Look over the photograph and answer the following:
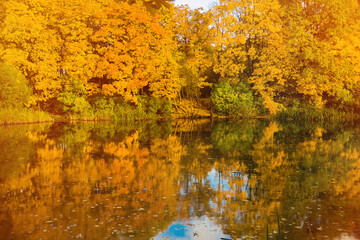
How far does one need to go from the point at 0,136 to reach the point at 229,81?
97.5 ft

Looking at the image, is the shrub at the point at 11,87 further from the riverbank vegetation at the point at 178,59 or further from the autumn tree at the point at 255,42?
the autumn tree at the point at 255,42

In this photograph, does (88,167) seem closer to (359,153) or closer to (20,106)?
(359,153)

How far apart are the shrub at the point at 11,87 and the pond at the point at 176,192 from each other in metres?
13.2

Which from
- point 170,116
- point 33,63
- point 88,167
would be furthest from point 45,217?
point 170,116

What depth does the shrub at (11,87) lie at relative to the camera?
30644mm

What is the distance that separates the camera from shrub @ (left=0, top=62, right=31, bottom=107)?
30644mm

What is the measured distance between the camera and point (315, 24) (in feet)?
147

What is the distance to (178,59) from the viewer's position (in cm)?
4450

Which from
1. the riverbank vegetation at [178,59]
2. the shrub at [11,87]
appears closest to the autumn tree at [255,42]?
the riverbank vegetation at [178,59]

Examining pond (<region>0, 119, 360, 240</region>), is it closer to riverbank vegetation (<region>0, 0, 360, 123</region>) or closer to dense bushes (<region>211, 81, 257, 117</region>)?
riverbank vegetation (<region>0, 0, 360, 123</region>)

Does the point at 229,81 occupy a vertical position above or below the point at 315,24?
below

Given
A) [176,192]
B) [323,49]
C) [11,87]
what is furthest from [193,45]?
[176,192]

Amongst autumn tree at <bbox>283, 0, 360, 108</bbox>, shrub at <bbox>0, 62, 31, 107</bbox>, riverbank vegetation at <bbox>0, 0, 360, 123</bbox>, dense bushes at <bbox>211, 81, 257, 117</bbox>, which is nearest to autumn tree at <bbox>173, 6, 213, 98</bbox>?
riverbank vegetation at <bbox>0, 0, 360, 123</bbox>

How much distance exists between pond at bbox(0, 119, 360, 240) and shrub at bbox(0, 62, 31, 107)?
43.4 feet
